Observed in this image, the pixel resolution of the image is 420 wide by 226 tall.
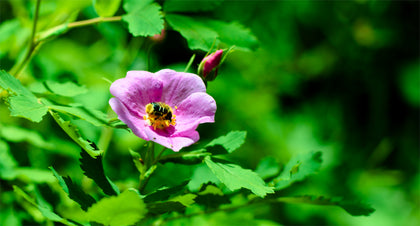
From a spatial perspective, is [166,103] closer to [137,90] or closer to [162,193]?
[137,90]

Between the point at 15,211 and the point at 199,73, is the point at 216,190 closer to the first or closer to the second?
the point at 199,73

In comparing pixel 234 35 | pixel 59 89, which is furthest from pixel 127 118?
pixel 234 35

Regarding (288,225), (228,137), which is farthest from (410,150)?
(228,137)

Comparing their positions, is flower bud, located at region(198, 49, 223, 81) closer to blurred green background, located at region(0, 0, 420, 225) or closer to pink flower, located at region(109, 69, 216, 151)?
pink flower, located at region(109, 69, 216, 151)

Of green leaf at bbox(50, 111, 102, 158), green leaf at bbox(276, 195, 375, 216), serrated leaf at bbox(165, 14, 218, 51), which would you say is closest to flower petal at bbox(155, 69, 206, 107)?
serrated leaf at bbox(165, 14, 218, 51)

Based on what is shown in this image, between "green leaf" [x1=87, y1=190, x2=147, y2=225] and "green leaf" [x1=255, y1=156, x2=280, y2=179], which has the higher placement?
"green leaf" [x1=255, y1=156, x2=280, y2=179]

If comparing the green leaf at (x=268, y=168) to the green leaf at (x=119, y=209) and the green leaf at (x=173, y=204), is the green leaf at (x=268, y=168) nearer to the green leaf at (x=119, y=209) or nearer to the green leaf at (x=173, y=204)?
the green leaf at (x=173, y=204)
